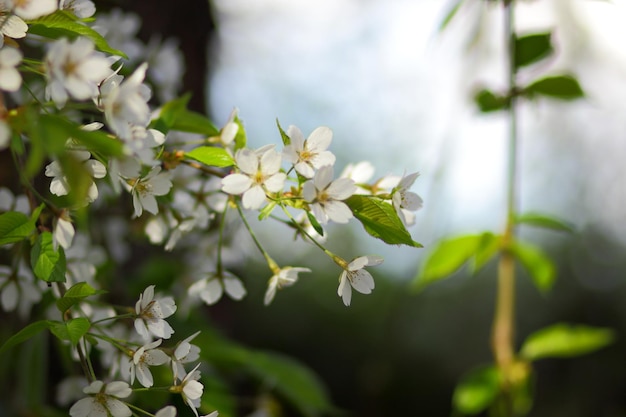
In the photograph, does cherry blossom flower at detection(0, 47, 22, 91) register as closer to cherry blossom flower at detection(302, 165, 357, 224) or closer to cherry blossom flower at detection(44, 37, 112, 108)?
cherry blossom flower at detection(44, 37, 112, 108)

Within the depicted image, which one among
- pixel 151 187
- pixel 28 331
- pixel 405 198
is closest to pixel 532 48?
pixel 405 198

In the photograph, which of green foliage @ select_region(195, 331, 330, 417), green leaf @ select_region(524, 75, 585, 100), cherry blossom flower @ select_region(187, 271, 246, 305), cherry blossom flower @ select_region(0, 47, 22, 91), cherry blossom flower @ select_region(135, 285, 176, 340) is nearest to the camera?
cherry blossom flower @ select_region(0, 47, 22, 91)

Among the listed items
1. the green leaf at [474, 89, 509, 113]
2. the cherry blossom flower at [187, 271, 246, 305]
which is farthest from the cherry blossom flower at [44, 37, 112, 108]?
the green leaf at [474, 89, 509, 113]

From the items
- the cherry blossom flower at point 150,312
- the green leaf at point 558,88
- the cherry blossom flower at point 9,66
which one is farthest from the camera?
the green leaf at point 558,88

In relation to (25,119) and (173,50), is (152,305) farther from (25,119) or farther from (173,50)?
(173,50)

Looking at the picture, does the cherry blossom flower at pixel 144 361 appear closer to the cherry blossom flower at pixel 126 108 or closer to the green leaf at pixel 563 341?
the cherry blossom flower at pixel 126 108

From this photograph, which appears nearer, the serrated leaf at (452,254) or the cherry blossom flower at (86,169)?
the cherry blossom flower at (86,169)

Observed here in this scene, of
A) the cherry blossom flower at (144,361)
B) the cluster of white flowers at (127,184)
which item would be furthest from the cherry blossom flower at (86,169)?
the cherry blossom flower at (144,361)
